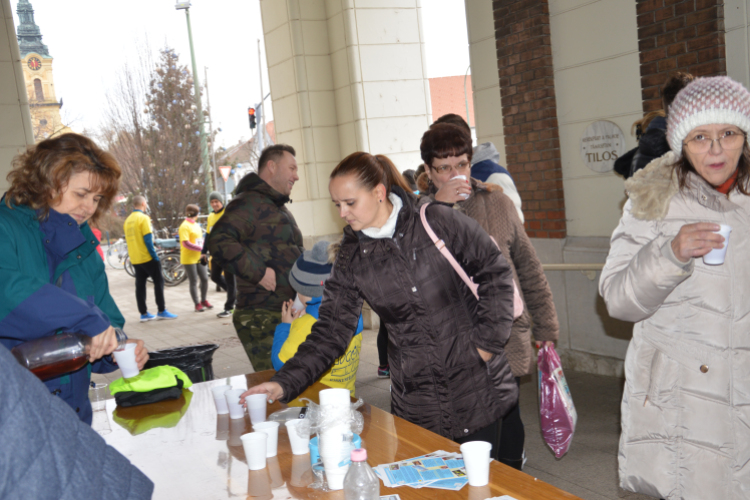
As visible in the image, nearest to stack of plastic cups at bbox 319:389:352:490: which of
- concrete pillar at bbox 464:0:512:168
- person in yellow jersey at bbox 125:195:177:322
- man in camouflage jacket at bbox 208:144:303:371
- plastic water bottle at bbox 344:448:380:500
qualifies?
plastic water bottle at bbox 344:448:380:500

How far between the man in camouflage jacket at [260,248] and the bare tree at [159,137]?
875 inches

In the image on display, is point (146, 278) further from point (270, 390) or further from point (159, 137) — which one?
point (159, 137)

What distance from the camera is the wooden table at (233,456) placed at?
185cm

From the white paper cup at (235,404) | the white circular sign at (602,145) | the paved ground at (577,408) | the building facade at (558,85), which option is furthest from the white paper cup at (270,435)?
the white circular sign at (602,145)

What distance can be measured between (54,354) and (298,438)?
0.92 meters

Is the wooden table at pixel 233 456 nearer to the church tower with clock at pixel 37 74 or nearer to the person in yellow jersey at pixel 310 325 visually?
the person in yellow jersey at pixel 310 325

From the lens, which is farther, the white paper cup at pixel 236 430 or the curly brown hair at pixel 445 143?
the curly brown hair at pixel 445 143

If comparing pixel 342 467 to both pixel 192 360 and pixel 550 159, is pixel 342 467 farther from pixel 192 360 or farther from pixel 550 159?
pixel 550 159

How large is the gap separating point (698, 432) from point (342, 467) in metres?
1.13

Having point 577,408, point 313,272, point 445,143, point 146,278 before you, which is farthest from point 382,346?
point 146,278

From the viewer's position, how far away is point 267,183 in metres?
4.48

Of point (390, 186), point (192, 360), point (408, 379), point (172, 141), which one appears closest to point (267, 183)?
point (192, 360)

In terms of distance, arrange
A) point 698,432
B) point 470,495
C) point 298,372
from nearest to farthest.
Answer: point 470,495, point 698,432, point 298,372

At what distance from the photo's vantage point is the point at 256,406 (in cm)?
252
